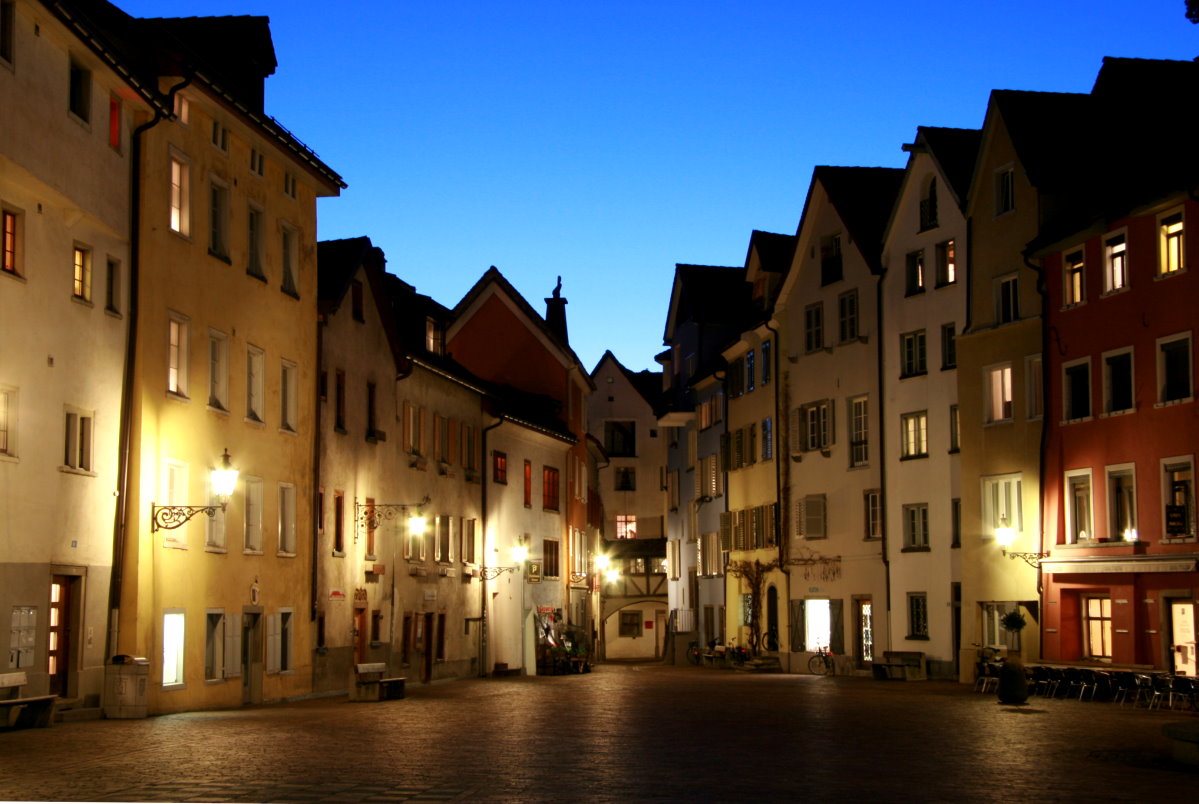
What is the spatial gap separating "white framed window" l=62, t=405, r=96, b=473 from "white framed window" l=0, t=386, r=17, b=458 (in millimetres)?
1776

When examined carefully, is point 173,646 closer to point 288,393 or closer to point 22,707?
point 22,707

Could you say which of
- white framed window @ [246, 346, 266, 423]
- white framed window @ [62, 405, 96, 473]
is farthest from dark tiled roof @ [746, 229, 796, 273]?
white framed window @ [62, 405, 96, 473]

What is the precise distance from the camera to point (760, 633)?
62.0 metres

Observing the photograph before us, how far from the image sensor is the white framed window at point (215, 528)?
33.9 meters

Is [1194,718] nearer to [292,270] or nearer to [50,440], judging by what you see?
[50,440]

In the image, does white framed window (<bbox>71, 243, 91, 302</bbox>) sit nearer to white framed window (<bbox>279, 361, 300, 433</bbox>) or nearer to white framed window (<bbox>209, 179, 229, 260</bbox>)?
white framed window (<bbox>209, 179, 229, 260</bbox>)

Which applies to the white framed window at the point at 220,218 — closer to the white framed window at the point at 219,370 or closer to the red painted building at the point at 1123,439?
the white framed window at the point at 219,370

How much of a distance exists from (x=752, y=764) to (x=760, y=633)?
139 feet

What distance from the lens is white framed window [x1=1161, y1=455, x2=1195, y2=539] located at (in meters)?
35.3

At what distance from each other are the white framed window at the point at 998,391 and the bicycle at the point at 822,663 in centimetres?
1386

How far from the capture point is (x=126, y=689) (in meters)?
29.0

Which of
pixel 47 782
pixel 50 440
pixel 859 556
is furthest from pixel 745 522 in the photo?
pixel 47 782

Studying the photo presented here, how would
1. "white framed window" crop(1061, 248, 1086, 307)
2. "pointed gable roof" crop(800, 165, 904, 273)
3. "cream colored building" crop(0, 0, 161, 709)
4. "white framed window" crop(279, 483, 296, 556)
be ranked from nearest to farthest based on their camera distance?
1. "cream colored building" crop(0, 0, 161, 709)
2. "white framed window" crop(279, 483, 296, 556)
3. "white framed window" crop(1061, 248, 1086, 307)
4. "pointed gable roof" crop(800, 165, 904, 273)

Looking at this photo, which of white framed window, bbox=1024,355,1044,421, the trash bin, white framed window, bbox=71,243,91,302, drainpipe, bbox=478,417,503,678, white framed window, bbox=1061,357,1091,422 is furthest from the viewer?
drainpipe, bbox=478,417,503,678
